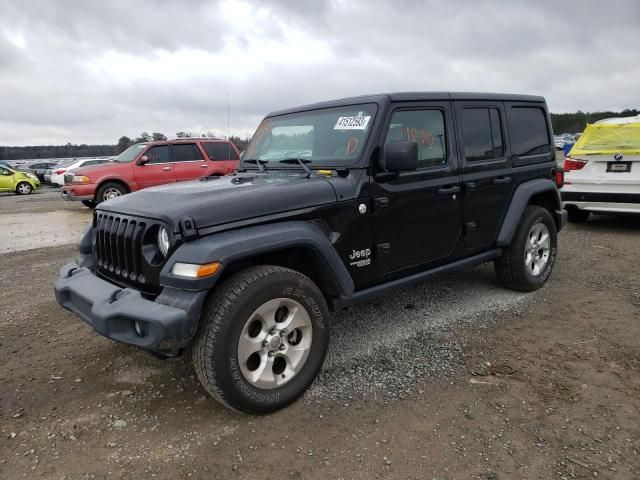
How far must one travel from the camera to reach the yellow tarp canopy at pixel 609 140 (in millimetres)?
7129

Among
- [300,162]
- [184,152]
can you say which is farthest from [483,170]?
[184,152]

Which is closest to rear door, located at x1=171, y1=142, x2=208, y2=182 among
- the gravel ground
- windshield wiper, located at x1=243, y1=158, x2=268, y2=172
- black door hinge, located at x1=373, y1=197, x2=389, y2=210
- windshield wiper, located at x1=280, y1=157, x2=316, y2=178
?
the gravel ground

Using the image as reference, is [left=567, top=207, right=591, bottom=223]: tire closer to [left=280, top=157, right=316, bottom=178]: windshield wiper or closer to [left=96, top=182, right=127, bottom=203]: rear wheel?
[left=280, top=157, right=316, bottom=178]: windshield wiper

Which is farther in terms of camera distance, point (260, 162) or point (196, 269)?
point (260, 162)

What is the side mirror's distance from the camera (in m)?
3.22

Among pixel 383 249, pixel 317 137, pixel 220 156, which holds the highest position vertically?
pixel 220 156

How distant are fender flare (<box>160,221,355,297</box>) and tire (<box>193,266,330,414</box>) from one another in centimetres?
16

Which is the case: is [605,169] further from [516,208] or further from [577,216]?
[516,208]

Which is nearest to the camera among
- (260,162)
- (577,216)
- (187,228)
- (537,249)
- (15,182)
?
(187,228)

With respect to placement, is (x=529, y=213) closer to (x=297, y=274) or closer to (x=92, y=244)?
(x=297, y=274)

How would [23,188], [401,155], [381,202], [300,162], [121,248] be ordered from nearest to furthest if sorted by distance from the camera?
[121,248], [401,155], [381,202], [300,162], [23,188]

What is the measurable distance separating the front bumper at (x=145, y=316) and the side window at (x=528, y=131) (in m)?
3.48

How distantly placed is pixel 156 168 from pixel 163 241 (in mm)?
10130

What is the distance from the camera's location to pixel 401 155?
3.22 meters
